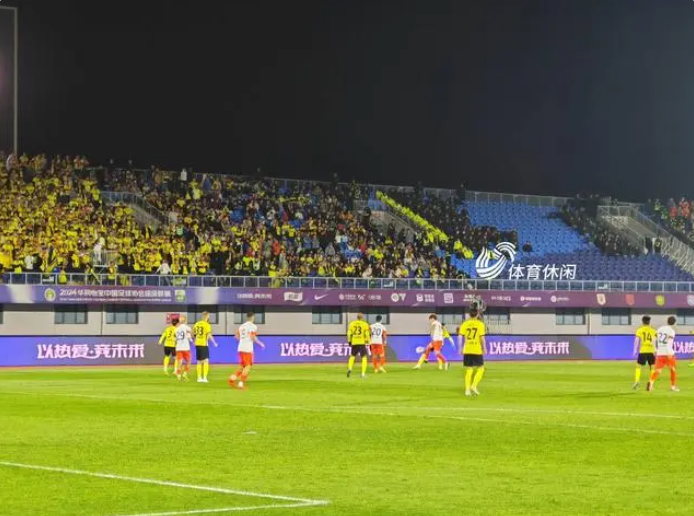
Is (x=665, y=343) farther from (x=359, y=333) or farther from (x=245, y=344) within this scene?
(x=359, y=333)

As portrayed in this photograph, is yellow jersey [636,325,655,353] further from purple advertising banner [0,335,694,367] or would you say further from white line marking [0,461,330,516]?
purple advertising banner [0,335,694,367]

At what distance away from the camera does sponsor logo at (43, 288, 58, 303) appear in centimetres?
6012

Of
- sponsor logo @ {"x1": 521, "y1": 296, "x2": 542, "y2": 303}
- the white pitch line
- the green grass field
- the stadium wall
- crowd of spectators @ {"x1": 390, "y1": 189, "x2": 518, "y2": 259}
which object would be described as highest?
crowd of spectators @ {"x1": 390, "y1": 189, "x2": 518, "y2": 259}

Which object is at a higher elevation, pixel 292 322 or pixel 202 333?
pixel 292 322

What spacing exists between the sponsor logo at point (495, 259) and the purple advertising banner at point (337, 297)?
4144mm

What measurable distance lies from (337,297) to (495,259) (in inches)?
554

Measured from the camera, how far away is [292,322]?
69.4m

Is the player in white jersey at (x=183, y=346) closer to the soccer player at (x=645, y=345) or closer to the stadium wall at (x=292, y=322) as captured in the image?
the soccer player at (x=645, y=345)

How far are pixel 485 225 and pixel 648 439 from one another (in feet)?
211

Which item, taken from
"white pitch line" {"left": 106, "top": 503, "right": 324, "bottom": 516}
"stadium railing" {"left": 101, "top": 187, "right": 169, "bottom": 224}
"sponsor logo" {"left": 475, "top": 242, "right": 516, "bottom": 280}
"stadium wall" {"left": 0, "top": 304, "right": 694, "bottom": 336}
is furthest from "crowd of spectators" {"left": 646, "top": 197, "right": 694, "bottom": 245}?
"white pitch line" {"left": 106, "top": 503, "right": 324, "bottom": 516}

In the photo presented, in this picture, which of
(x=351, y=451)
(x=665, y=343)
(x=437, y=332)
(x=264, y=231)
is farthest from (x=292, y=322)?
(x=351, y=451)

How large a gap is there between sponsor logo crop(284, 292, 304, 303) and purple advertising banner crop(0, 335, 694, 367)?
455 cm

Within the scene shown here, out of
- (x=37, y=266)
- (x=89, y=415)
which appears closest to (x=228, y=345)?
(x=37, y=266)

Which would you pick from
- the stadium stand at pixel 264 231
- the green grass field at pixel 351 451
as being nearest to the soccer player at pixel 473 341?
the green grass field at pixel 351 451
